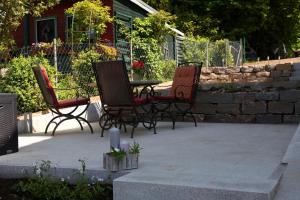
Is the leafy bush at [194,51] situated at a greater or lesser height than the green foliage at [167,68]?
greater

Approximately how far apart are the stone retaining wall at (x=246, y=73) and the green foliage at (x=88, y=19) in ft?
Result: 12.4

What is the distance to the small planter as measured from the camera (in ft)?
13.3

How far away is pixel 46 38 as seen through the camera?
17.6 metres

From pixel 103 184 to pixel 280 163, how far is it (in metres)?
1.54

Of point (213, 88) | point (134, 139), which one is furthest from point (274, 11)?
point (134, 139)

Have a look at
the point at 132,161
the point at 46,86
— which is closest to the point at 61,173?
the point at 132,161

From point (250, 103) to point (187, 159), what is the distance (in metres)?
3.49

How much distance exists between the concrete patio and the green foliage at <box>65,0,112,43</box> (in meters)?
7.31

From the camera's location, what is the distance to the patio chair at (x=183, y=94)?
287 inches

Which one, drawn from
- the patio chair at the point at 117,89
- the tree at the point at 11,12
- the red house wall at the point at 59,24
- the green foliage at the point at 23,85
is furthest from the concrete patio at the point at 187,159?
the red house wall at the point at 59,24

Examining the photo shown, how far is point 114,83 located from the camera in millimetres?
6289

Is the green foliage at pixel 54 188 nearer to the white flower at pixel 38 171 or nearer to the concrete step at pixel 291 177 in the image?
the white flower at pixel 38 171

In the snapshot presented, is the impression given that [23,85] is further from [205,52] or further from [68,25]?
[68,25]

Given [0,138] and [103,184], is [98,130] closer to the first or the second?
[0,138]
